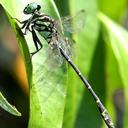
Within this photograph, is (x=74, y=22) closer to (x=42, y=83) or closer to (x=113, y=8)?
(x=113, y=8)

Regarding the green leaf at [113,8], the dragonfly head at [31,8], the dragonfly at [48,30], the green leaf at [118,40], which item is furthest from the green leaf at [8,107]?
the green leaf at [113,8]

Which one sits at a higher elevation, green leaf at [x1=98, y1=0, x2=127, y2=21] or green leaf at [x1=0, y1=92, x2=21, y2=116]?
green leaf at [x1=0, y1=92, x2=21, y2=116]

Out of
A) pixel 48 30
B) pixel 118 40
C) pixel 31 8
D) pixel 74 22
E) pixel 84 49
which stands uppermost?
pixel 31 8

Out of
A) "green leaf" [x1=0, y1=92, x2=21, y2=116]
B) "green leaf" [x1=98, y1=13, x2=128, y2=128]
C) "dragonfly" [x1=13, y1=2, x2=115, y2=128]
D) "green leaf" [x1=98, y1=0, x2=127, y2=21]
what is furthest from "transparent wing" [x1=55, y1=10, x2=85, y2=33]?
"green leaf" [x1=0, y1=92, x2=21, y2=116]

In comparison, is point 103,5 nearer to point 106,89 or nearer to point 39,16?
point 106,89

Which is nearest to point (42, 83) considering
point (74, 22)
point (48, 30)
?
point (48, 30)

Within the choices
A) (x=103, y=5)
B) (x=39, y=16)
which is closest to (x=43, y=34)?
(x=39, y=16)

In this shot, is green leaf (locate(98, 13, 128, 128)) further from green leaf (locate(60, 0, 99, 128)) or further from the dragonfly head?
the dragonfly head
